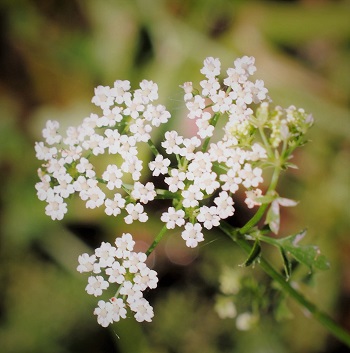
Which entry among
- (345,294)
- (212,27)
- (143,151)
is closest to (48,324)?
(143,151)

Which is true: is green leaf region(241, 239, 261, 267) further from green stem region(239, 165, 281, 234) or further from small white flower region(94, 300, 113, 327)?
small white flower region(94, 300, 113, 327)

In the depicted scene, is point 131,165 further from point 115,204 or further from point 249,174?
point 249,174

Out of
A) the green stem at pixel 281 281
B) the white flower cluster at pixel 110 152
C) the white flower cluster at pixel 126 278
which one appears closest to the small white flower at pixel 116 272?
the white flower cluster at pixel 126 278

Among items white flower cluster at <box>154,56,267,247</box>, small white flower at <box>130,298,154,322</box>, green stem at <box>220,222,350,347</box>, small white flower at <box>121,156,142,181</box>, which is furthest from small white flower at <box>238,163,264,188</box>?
small white flower at <box>130,298,154,322</box>

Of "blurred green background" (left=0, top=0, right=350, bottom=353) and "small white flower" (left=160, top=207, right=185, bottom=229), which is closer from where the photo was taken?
"small white flower" (left=160, top=207, right=185, bottom=229)

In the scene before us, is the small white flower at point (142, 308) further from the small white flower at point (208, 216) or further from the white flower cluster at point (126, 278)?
the small white flower at point (208, 216)

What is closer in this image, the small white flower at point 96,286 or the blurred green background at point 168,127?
the small white flower at point 96,286

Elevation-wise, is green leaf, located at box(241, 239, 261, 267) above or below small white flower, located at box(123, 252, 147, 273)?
above
